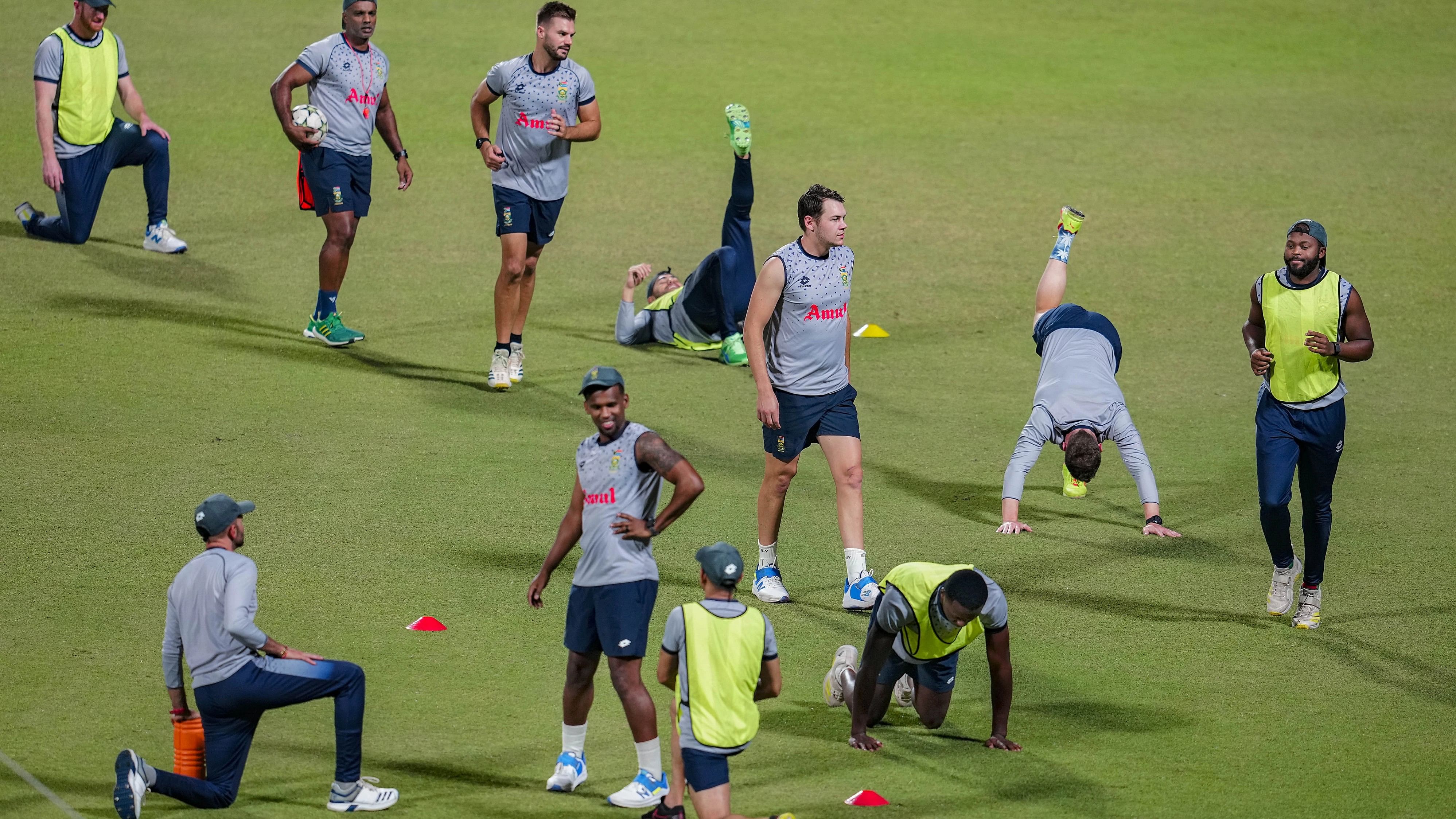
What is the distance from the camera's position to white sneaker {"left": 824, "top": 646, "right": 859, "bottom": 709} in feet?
25.1

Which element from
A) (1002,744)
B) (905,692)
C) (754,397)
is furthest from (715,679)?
(754,397)

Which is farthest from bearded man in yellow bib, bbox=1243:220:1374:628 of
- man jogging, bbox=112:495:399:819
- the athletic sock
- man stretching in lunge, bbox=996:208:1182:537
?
the athletic sock

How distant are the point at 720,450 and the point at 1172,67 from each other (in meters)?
13.8

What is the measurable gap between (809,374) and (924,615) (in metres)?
2.03

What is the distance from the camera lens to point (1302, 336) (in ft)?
28.7

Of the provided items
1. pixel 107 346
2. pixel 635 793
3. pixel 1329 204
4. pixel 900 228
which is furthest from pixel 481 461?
pixel 1329 204

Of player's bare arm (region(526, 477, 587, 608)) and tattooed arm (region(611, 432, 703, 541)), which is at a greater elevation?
tattooed arm (region(611, 432, 703, 541))

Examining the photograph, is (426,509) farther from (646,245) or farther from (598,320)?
(646,245)

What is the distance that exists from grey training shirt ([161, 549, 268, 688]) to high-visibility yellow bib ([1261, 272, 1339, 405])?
18.0ft

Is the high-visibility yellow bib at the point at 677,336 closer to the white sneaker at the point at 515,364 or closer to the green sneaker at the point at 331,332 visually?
the white sneaker at the point at 515,364

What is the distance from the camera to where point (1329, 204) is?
18406mm

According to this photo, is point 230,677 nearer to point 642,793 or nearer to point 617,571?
point 617,571

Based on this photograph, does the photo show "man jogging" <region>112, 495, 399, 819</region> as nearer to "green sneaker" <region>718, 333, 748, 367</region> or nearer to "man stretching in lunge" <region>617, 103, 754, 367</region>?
"man stretching in lunge" <region>617, 103, 754, 367</region>

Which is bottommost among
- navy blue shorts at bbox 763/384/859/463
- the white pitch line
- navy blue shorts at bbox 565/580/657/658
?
the white pitch line
